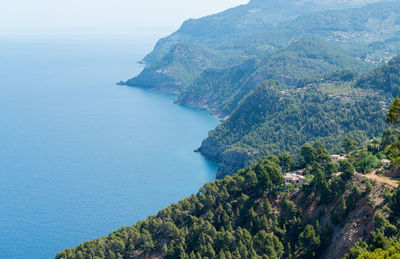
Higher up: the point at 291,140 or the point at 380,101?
the point at 380,101

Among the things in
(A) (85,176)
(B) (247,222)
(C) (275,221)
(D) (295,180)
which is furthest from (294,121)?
(C) (275,221)

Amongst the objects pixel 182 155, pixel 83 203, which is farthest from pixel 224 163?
pixel 83 203

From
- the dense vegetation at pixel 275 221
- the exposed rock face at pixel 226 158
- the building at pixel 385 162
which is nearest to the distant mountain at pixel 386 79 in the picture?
the exposed rock face at pixel 226 158

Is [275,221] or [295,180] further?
[295,180]

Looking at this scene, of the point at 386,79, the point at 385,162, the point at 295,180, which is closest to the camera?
the point at 385,162

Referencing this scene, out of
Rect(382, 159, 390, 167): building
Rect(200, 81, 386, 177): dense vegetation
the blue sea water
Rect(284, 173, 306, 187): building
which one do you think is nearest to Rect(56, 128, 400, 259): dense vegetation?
Rect(284, 173, 306, 187): building

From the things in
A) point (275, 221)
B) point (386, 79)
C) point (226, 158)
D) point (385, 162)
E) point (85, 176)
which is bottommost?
point (85, 176)

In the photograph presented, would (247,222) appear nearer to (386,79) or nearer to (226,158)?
(226,158)

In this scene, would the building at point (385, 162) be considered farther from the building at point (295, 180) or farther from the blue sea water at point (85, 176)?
the blue sea water at point (85, 176)

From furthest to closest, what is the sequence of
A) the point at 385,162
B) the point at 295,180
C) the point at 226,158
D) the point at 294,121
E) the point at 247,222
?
the point at 294,121 → the point at 226,158 → the point at 295,180 → the point at 247,222 → the point at 385,162

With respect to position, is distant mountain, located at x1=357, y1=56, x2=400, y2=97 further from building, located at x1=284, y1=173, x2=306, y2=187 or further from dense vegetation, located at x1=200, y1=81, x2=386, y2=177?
building, located at x1=284, y1=173, x2=306, y2=187

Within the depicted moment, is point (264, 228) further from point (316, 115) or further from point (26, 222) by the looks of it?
point (316, 115)
